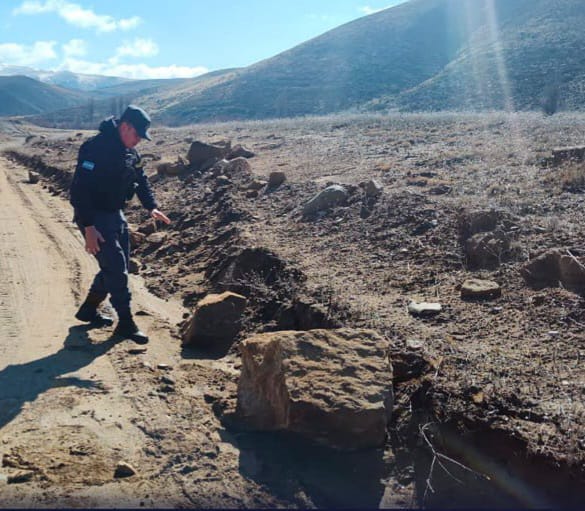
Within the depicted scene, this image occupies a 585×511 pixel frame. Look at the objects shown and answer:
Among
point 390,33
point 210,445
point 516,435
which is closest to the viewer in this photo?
point 516,435

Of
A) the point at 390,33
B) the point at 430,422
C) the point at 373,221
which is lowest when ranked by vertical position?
the point at 430,422

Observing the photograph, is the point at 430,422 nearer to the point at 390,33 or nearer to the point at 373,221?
the point at 373,221

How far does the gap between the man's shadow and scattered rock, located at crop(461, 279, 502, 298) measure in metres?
2.87

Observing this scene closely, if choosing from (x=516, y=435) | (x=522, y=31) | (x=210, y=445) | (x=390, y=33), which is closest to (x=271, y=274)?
(x=210, y=445)

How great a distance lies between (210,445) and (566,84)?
4041 cm

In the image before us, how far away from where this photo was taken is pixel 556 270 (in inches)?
189

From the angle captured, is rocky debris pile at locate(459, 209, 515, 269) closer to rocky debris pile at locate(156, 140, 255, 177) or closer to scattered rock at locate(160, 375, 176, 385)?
scattered rock at locate(160, 375, 176, 385)

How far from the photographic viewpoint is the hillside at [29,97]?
120062mm

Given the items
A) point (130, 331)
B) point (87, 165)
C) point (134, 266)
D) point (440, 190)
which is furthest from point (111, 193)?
point (440, 190)

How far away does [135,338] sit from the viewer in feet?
15.8

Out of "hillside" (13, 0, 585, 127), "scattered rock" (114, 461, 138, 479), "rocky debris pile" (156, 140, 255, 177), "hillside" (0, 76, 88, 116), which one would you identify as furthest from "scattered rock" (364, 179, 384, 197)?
"hillside" (0, 76, 88, 116)

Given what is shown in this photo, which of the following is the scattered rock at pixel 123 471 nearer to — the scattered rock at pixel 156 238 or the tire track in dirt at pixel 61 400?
the tire track in dirt at pixel 61 400

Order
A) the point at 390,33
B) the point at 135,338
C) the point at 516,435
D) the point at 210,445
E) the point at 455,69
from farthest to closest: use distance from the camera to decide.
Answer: the point at 390,33, the point at 455,69, the point at 135,338, the point at 210,445, the point at 516,435

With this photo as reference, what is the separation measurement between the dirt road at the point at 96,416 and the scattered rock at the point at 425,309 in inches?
67.7
